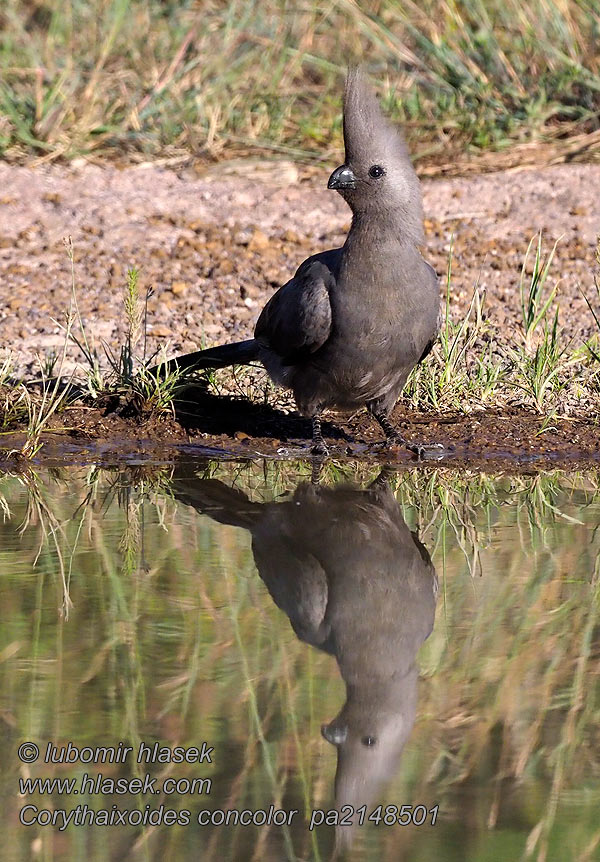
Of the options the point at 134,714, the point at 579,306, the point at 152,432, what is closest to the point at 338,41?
the point at 579,306

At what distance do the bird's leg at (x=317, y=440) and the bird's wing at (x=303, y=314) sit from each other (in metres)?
0.32

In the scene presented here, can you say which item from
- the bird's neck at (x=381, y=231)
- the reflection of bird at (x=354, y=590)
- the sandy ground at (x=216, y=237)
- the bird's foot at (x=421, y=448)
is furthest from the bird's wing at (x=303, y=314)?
the sandy ground at (x=216, y=237)

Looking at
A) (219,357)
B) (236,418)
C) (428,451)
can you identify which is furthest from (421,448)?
(219,357)

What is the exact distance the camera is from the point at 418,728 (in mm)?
3307

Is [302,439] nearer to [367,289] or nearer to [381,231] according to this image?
[367,289]

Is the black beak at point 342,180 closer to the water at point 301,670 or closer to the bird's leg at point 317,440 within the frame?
the bird's leg at point 317,440

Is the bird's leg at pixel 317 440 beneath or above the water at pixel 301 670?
beneath

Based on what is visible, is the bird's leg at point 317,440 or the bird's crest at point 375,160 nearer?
the bird's crest at point 375,160

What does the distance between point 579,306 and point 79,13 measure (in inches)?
202

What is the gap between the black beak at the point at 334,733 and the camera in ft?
10.7

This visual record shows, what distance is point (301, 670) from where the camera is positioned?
3650mm

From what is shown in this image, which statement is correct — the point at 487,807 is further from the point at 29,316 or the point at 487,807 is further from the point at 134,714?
the point at 29,316

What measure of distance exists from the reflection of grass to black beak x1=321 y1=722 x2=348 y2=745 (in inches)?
258

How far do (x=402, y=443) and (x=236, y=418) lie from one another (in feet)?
2.85
